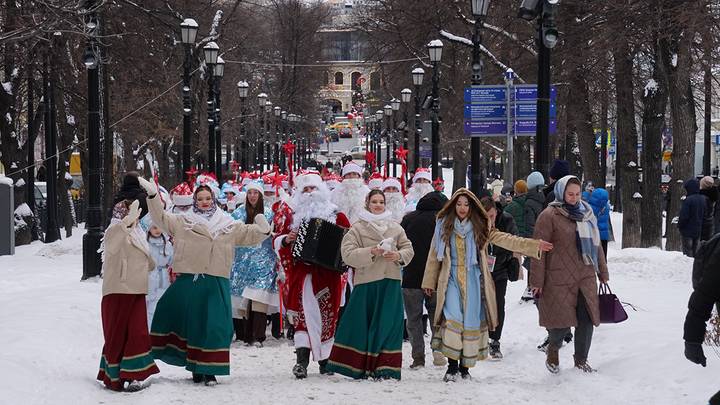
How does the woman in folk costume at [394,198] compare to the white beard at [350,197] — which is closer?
the white beard at [350,197]

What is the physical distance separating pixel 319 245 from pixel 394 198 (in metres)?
2.21

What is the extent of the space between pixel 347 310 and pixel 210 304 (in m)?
1.30

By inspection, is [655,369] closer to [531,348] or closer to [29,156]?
[531,348]

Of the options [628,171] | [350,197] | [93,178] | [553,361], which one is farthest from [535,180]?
[628,171]

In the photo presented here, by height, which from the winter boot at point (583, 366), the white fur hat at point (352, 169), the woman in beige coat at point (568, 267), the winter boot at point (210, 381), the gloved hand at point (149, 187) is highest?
the white fur hat at point (352, 169)

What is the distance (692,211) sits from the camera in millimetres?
21062

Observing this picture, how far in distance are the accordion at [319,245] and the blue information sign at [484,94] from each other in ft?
32.0

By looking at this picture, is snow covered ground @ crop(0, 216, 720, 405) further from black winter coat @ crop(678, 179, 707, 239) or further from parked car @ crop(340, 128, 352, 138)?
parked car @ crop(340, 128, 352, 138)

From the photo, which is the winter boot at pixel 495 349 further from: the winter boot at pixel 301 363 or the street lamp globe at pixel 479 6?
the street lamp globe at pixel 479 6

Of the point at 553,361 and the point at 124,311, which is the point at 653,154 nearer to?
the point at 553,361

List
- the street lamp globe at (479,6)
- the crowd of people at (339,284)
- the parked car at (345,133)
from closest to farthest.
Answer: the crowd of people at (339,284), the street lamp globe at (479,6), the parked car at (345,133)

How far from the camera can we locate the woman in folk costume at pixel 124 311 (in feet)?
29.7

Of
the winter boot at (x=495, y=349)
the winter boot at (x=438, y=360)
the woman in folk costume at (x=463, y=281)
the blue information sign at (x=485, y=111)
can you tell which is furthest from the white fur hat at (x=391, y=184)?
the blue information sign at (x=485, y=111)

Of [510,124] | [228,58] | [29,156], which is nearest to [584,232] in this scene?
[510,124]
